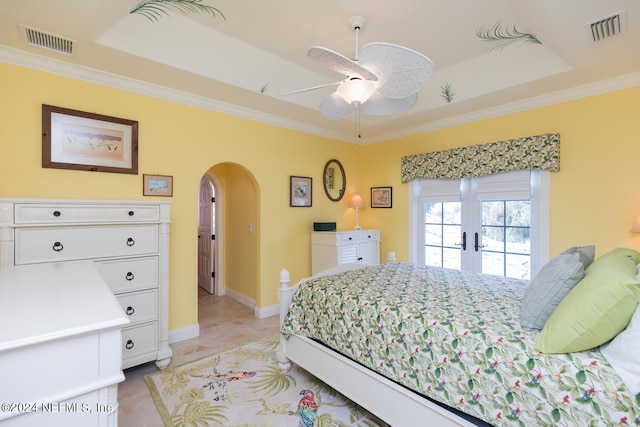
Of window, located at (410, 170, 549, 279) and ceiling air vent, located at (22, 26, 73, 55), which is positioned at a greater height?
ceiling air vent, located at (22, 26, 73, 55)

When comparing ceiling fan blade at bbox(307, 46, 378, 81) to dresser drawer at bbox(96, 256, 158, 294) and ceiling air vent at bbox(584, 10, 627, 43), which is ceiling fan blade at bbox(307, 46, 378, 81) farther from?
dresser drawer at bbox(96, 256, 158, 294)

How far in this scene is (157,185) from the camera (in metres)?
3.07

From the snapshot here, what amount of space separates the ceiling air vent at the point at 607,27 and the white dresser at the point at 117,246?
3533mm

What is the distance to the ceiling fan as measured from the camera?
1.70 m

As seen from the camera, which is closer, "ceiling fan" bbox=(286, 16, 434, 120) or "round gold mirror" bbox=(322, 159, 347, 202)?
"ceiling fan" bbox=(286, 16, 434, 120)

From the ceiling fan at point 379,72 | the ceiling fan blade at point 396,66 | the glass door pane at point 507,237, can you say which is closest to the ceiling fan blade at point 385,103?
the ceiling fan at point 379,72

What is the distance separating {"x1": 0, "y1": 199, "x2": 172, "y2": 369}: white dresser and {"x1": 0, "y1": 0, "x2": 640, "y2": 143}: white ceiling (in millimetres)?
1247

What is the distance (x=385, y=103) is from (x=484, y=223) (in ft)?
7.53

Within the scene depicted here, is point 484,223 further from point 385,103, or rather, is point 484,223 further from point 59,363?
point 59,363

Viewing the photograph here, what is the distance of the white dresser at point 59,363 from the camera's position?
0.80 m

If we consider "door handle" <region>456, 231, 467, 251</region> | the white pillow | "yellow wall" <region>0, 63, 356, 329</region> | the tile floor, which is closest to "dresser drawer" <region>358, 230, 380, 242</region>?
"yellow wall" <region>0, 63, 356, 329</region>

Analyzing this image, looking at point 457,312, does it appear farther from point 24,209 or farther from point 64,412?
point 24,209

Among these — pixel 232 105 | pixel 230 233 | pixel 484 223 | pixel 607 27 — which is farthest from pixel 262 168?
pixel 607 27

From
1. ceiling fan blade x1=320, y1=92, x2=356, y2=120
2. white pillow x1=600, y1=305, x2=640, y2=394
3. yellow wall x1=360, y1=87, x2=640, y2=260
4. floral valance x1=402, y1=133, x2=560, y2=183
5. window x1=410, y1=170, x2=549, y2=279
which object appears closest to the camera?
white pillow x1=600, y1=305, x2=640, y2=394
